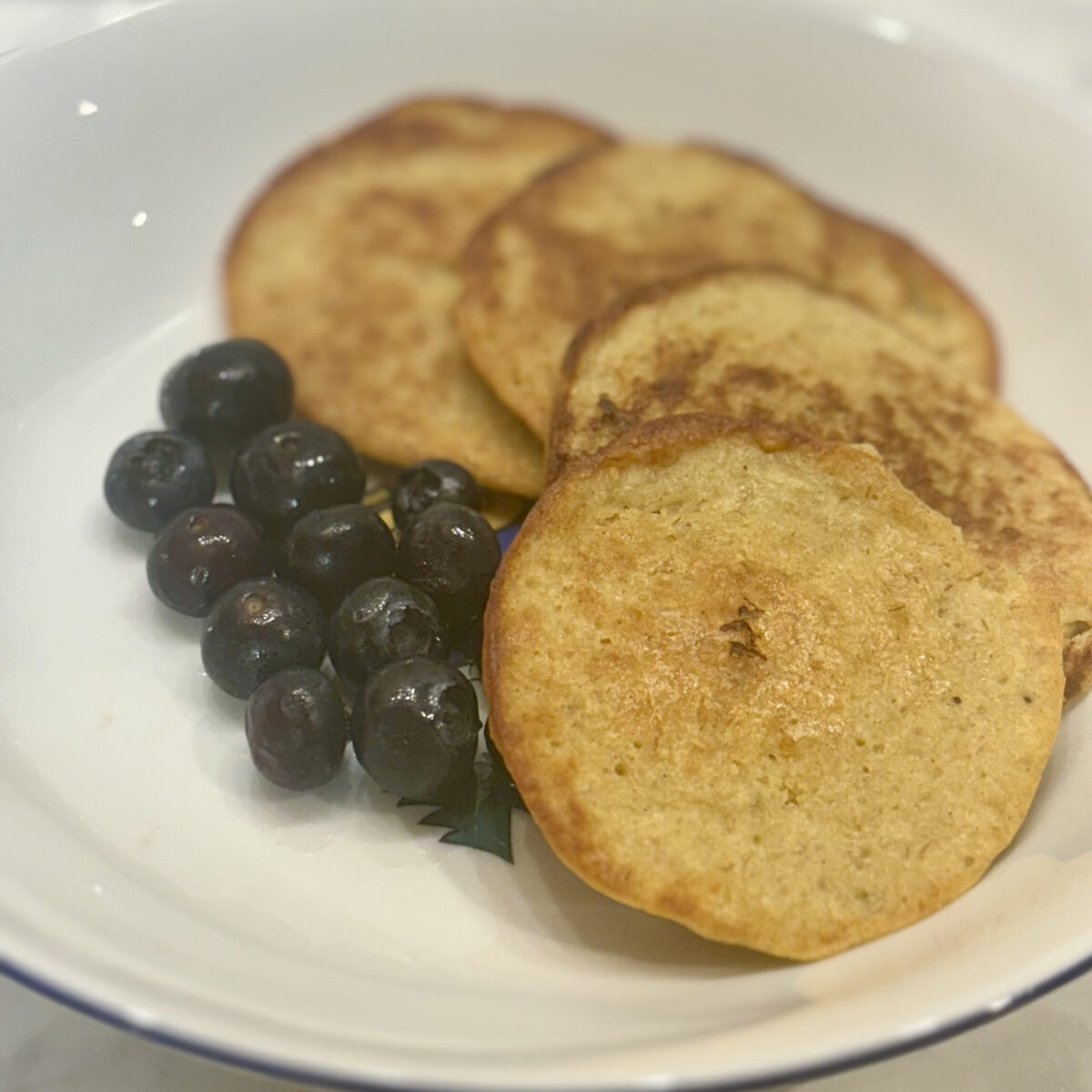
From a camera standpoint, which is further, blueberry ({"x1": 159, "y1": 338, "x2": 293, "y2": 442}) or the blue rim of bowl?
blueberry ({"x1": 159, "y1": 338, "x2": 293, "y2": 442})

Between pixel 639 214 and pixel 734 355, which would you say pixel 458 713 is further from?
pixel 639 214

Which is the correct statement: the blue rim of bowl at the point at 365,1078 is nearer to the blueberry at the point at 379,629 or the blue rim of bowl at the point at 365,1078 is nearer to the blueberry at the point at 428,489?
the blueberry at the point at 379,629

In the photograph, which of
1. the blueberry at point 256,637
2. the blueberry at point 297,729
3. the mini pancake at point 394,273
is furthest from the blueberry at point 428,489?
the blueberry at point 297,729

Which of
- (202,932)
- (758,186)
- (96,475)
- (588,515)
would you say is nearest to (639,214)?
(758,186)

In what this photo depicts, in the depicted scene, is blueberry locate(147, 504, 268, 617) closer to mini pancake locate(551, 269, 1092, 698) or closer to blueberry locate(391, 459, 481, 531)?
blueberry locate(391, 459, 481, 531)

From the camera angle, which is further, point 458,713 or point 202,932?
point 458,713

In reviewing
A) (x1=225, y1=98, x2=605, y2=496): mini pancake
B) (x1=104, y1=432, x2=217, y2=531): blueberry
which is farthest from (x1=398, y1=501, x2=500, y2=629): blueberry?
(x1=104, y1=432, x2=217, y2=531): blueberry
